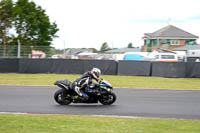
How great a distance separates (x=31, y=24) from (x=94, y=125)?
119 feet

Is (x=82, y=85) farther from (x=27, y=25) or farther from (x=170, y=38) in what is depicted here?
(x=170, y=38)

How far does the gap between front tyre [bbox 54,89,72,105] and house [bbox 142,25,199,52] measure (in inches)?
1898

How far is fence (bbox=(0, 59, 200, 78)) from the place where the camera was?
2297 centimetres

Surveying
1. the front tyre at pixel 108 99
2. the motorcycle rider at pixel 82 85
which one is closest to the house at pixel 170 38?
the front tyre at pixel 108 99

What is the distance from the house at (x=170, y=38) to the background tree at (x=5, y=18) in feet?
74.8

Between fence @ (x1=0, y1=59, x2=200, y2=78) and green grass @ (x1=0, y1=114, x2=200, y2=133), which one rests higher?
fence @ (x1=0, y1=59, x2=200, y2=78)

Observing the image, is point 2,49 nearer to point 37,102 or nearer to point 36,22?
point 37,102

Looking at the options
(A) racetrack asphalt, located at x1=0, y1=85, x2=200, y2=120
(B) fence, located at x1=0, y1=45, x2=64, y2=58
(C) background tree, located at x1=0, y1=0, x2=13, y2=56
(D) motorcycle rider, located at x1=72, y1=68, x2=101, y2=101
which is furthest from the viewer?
(C) background tree, located at x1=0, y1=0, x2=13, y2=56

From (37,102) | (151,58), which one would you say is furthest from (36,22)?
(37,102)

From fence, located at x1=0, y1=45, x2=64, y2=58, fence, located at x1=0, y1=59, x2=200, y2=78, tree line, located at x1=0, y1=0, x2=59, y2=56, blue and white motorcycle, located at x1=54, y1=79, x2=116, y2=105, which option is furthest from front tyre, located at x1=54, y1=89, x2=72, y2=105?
tree line, located at x1=0, y1=0, x2=59, y2=56

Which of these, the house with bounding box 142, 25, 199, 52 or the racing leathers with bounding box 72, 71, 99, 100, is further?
the house with bounding box 142, 25, 199, 52

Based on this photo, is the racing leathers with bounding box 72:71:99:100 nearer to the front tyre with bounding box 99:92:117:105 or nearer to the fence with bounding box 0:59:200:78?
the front tyre with bounding box 99:92:117:105

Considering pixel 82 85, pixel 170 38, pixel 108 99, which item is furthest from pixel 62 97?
A: pixel 170 38

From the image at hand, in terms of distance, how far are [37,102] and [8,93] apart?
2.75 meters
